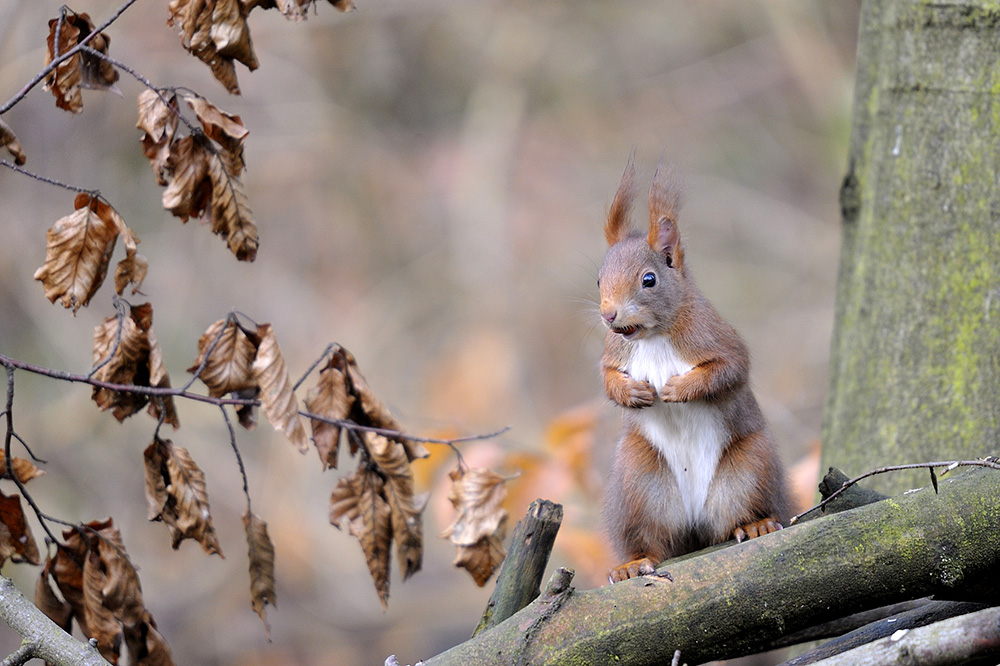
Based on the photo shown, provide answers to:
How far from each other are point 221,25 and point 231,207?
1.23 ft

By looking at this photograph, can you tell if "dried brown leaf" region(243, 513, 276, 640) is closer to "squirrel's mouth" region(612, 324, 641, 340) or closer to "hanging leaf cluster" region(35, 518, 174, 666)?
"hanging leaf cluster" region(35, 518, 174, 666)

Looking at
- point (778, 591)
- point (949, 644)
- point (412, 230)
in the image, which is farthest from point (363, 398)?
point (412, 230)

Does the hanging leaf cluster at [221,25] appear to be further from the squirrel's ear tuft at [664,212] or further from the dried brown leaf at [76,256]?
the squirrel's ear tuft at [664,212]

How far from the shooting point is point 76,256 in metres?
2.07

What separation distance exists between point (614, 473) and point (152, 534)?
5211 millimetres

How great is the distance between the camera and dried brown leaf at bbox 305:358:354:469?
7.64 ft

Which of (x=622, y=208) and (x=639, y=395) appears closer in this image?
(x=639, y=395)

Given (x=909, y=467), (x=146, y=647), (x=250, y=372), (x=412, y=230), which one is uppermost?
(x=412, y=230)

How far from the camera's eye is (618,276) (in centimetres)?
234

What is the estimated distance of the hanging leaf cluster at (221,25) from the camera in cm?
210

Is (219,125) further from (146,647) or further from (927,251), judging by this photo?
(927,251)

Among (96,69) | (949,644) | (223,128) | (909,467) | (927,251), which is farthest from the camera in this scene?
(927,251)

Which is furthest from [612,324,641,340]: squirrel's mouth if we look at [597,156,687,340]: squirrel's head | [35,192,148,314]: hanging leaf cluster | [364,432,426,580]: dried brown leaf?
[35,192,148,314]: hanging leaf cluster

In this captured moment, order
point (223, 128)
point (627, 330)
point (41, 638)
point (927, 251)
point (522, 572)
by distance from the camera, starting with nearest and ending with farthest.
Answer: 1. point (41, 638)
2. point (522, 572)
3. point (223, 128)
4. point (627, 330)
5. point (927, 251)
